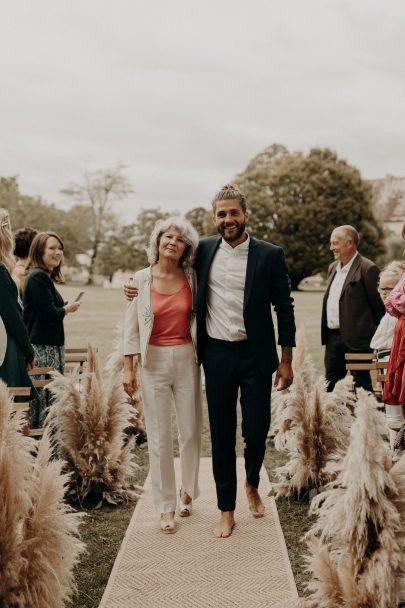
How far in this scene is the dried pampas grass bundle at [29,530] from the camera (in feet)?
8.10

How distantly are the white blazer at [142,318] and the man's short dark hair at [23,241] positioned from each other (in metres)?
2.05

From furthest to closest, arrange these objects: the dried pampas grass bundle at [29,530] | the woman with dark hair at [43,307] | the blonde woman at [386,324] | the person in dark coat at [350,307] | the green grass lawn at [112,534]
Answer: the person in dark coat at [350,307]
the blonde woman at [386,324]
the woman with dark hair at [43,307]
the green grass lawn at [112,534]
the dried pampas grass bundle at [29,530]

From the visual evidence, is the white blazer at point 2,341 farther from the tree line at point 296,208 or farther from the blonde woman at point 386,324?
the tree line at point 296,208

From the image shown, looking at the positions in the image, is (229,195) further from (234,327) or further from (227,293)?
(234,327)

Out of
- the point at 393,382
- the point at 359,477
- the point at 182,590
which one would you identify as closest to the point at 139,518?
the point at 182,590

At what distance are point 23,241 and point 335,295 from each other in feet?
10.3

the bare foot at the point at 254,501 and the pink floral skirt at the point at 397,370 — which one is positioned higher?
the pink floral skirt at the point at 397,370

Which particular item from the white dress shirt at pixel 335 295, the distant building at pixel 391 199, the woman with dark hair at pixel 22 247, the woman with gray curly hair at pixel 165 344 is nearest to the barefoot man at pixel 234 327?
the woman with gray curly hair at pixel 165 344

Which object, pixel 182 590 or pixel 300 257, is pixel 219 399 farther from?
pixel 300 257

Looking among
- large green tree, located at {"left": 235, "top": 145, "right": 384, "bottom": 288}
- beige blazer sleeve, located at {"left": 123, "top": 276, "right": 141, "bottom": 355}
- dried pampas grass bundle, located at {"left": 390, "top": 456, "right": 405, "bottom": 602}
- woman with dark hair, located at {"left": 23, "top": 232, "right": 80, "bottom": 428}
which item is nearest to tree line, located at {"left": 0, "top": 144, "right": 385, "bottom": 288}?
large green tree, located at {"left": 235, "top": 145, "right": 384, "bottom": 288}

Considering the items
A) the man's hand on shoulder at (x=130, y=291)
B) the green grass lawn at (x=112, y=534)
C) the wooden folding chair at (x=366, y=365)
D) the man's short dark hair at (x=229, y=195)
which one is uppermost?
the man's short dark hair at (x=229, y=195)

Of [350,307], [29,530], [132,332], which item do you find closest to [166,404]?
[132,332]

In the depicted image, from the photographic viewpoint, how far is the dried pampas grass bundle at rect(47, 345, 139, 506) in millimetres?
4922

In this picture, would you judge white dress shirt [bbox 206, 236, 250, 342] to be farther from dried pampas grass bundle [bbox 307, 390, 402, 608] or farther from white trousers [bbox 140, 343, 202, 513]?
dried pampas grass bundle [bbox 307, 390, 402, 608]
